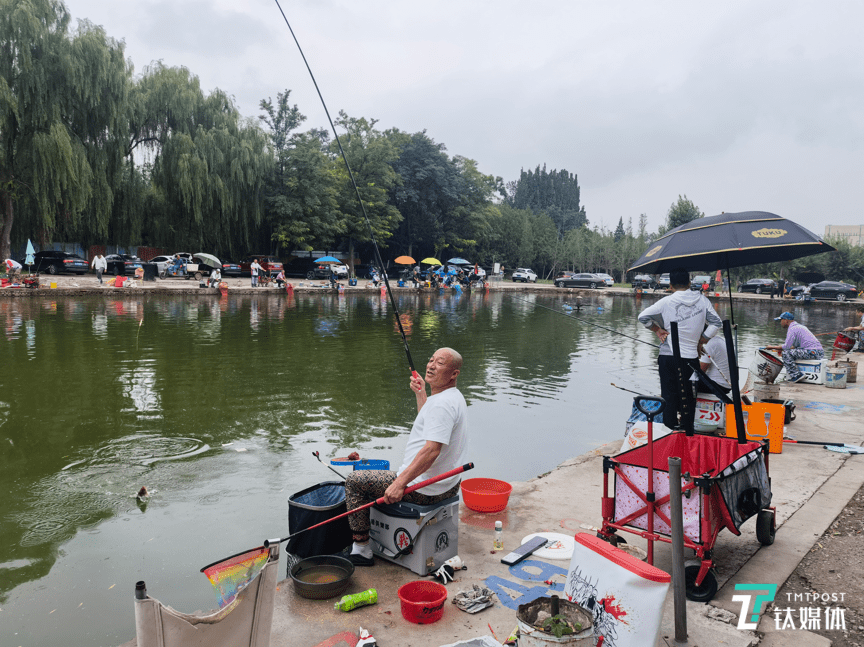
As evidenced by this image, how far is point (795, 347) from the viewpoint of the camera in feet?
34.9

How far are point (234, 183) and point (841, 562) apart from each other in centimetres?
3864

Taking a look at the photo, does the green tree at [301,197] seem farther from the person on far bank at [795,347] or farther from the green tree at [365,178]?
the person on far bank at [795,347]

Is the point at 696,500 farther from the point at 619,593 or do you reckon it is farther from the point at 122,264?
the point at 122,264

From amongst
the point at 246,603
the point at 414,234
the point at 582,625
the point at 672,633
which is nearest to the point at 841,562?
the point at 672,633

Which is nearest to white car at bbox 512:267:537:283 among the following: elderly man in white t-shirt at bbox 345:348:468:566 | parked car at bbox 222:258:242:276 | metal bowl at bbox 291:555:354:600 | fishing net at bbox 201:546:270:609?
parked car at bbox 222:258:242:276

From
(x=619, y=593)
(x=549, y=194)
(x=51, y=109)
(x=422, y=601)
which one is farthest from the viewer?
(x=549, y=194)

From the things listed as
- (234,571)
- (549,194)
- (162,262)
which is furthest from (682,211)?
(549,194)

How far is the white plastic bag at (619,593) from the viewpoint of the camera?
2770 mm

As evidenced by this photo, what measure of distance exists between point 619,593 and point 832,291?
51.6 m

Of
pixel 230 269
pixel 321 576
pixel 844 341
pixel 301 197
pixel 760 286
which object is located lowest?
pixel 321 576

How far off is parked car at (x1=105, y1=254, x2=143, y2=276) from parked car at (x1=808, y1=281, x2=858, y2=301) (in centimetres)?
4654

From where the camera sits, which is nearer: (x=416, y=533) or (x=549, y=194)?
(x=416, y=533)

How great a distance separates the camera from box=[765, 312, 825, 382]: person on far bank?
34.1ft

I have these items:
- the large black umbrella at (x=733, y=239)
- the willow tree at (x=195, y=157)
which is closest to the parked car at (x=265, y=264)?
the willow tree at (x=195, y=157)
